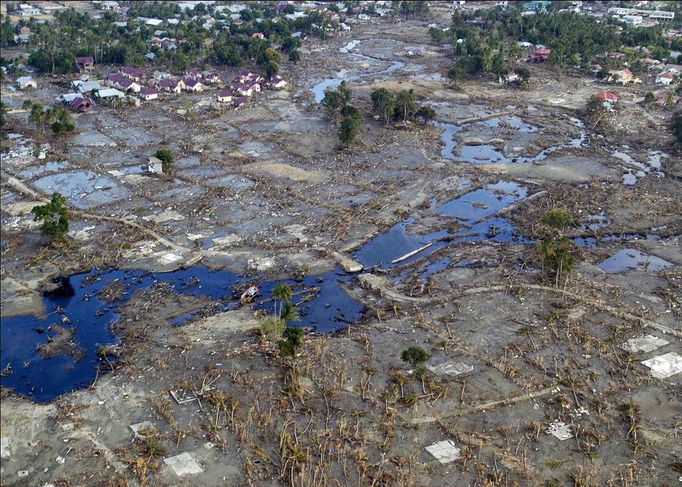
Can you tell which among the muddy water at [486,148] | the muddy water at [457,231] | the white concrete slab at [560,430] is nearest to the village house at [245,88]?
the muddy water at [486,148]

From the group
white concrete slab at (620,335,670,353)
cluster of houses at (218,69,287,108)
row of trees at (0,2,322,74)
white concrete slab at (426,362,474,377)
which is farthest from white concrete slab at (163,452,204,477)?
row of trees at (0,2,322,74)

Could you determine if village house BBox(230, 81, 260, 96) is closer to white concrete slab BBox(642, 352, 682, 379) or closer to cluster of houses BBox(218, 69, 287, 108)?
cluster of houses BBox(218, 69, 287, 108)

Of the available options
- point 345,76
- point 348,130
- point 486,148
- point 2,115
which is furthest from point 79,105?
point 486,148

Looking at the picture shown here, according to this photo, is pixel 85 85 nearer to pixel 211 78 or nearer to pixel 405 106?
pixel 211 78

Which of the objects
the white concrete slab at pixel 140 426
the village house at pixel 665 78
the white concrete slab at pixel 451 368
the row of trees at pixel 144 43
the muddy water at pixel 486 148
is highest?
the row of trees at pixel 144 43

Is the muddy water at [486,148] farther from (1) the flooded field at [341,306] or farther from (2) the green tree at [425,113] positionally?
(2) the green tree at [425,113]

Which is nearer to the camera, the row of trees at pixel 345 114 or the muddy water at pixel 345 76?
the row of trees at pixel 345 114
